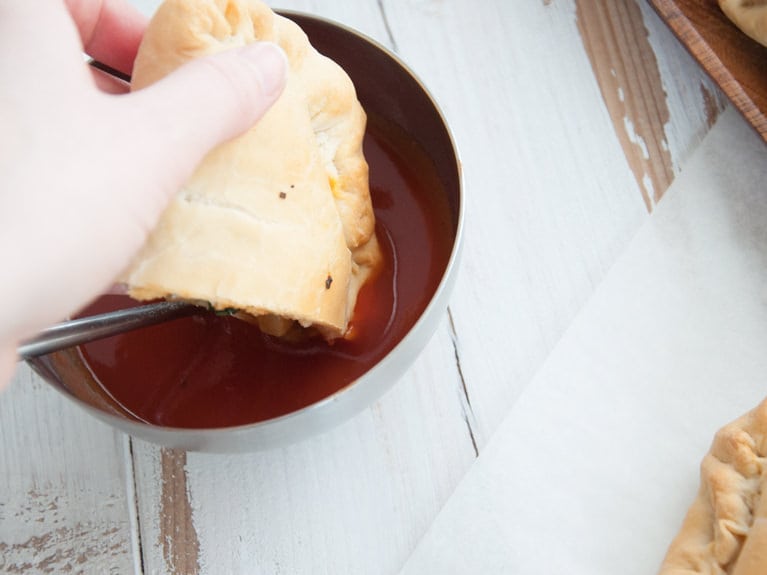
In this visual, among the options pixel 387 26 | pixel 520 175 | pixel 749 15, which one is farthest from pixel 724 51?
pixel 387 26

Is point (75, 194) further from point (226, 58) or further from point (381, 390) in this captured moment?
point (381, 390)

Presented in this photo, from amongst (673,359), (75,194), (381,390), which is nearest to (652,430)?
(673,359)

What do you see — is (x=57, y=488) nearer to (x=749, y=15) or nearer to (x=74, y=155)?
(x=74, y=155)

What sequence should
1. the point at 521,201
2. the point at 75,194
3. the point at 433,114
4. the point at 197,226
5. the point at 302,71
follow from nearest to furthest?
the point at 75,194
the point at 197,226
the point at 302,71
the point at 433,114
the point at 521,201

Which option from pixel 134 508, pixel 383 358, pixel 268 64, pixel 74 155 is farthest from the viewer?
pixel 134 508

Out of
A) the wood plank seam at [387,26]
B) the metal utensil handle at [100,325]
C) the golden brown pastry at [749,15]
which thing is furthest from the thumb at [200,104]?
the golden brown pastry at [749,15]

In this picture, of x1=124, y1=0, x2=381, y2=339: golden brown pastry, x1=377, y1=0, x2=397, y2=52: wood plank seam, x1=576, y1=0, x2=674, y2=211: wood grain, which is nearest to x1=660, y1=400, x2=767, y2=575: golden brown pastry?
x1=576, y1=0, x2=674, y2=211: wood grain

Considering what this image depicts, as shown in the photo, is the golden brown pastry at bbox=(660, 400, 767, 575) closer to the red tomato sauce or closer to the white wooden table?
the white wooden table

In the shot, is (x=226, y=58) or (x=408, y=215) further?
(x=408, y=215)
